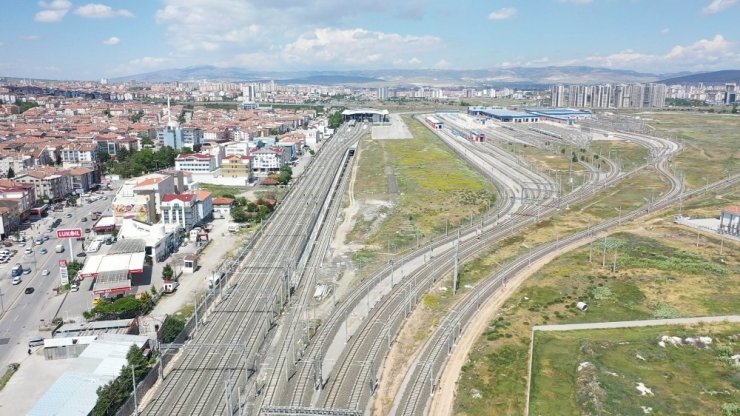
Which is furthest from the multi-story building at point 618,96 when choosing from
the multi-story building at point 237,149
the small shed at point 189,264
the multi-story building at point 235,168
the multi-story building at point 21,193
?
the small shed at point 189,264

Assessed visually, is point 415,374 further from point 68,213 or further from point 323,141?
point 323,141

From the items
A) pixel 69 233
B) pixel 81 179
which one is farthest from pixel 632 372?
pixel 81 179

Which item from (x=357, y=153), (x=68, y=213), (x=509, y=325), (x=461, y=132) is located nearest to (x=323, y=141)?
(x=357, y=153)

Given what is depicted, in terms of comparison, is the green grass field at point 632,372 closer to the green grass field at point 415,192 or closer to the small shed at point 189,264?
the green grass field at point 415,192

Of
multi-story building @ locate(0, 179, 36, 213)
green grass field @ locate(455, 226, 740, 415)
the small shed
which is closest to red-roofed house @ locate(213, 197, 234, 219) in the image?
the small shed

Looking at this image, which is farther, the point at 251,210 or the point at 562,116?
the point at 562,116

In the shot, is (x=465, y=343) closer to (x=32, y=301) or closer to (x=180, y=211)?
(x=32, y=301)
